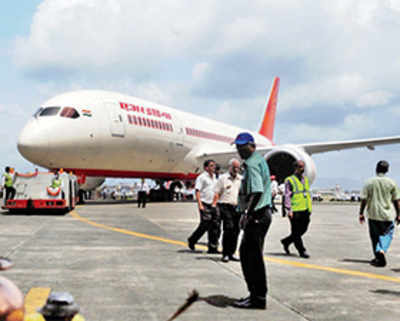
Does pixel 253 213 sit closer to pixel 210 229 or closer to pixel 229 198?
pixel 229 198

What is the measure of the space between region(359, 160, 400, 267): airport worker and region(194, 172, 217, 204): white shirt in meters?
2.49

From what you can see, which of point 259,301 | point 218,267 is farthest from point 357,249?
point 259,301

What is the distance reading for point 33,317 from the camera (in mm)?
1691

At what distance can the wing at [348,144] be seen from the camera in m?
24.4

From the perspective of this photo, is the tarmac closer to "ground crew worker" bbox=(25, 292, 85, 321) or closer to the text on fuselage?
"ground crew worker" bbox=(25, 292, 85, 321)

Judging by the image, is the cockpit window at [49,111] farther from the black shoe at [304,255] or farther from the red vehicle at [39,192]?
the black shoe at [304,255]

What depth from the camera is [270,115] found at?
129 ft

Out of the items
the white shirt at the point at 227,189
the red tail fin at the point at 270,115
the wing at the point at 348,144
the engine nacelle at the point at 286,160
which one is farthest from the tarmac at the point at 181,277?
the red tail fin at the point at 270,115

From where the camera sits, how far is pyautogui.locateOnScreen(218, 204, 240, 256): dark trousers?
739cm

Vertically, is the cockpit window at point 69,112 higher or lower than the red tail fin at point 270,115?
lower

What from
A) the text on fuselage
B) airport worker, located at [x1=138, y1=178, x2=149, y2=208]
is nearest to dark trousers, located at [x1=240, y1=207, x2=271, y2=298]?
airport worker, located at [x1=138, y1=178, x2=149, y2=208]

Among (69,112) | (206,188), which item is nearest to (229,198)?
(206,188)

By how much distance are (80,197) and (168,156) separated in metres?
4.45

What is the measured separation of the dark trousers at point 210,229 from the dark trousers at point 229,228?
36cm
